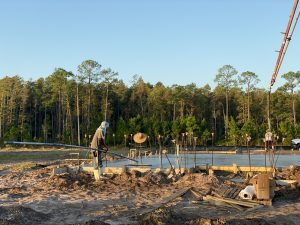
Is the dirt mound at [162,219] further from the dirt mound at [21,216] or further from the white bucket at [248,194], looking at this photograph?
the white bucket at [248,194]

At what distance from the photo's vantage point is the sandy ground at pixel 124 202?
19.4ft

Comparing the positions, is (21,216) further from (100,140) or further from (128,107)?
(128,107)

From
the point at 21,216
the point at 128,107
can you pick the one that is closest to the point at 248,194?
the point at 21,216

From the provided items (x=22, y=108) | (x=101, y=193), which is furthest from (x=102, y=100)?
(x=101, y=193)

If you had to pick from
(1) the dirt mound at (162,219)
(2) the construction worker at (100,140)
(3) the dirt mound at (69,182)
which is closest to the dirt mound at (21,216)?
(1) the dirt mound at (162,219)

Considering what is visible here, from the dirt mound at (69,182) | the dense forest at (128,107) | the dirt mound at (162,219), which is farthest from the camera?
the dense forest at (128,107)

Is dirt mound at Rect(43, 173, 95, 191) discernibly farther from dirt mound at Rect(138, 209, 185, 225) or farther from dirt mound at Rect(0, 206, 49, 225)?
dirt mound at Rect(138, 209, 185, 225)

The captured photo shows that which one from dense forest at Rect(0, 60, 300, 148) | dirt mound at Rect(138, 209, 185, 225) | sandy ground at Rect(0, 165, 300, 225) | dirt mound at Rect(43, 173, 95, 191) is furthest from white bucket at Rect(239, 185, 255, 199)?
dense forest at Rect(0, 60, 300, 148)

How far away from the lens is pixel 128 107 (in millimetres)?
44438

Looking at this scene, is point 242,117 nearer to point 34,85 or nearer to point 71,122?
point 71,122

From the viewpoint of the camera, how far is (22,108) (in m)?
41.3

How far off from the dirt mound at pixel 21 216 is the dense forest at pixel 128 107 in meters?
28.7

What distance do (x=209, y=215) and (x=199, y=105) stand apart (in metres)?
37.4

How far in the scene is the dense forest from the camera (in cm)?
3684
